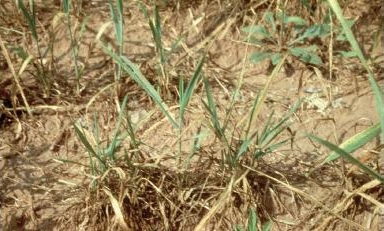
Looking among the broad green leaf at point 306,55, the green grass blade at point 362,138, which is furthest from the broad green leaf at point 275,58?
the green grass blade at point 362,138

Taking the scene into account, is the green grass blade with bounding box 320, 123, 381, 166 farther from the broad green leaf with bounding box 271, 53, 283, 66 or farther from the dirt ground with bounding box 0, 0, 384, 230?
the broad green leaf with bounding box 271, 53, 283, 66

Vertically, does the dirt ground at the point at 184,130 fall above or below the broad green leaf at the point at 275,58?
below

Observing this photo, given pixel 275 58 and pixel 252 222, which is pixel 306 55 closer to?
pixel 275 58

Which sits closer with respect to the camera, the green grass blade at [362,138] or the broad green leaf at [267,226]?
the green grass blade at [362,138]

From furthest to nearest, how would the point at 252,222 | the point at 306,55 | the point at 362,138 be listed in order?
the point at 306,55, the point at 252,222, the point at 362,138

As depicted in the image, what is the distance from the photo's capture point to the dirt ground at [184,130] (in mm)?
1294

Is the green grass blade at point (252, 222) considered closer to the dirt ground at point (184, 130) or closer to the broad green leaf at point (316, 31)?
the dirt ground at point (184, 130)

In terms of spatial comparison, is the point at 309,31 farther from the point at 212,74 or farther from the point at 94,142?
the point at 94,142

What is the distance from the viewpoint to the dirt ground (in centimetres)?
129

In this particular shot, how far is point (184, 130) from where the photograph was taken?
1.27m

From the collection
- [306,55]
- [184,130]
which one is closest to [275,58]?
[306,55]

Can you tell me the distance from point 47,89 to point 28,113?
0.31 ft

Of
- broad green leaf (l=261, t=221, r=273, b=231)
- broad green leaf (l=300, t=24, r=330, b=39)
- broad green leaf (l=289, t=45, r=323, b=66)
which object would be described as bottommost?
broad green leaf (l=261, t=221, r=273, b=231)

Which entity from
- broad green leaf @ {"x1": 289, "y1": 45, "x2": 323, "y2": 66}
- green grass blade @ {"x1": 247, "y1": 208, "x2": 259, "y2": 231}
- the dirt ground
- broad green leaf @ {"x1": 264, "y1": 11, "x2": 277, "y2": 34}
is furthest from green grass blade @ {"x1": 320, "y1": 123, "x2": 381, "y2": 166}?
broad green leaf @ {"x1": 264, "y1": 11, "x2": 277, "y2": 34}
